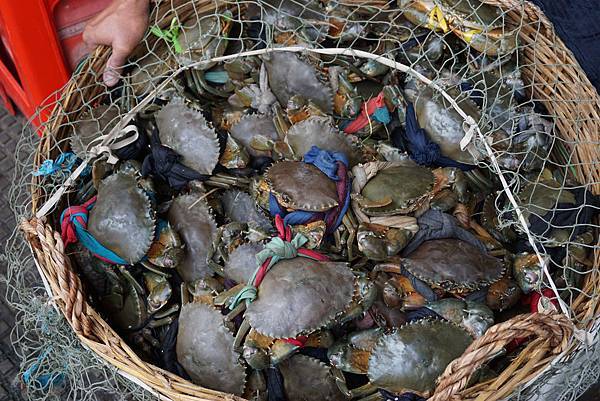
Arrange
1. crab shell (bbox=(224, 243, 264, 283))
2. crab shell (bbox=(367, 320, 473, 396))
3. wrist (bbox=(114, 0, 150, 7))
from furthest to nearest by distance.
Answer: wrist (bbox=(114, 0, 150, 7)), crab shell (bbox=(224, 243, 264, 283)), crab shell (bbox=(367, 320, 473, 396))

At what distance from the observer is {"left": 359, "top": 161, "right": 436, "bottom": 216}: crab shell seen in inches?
74.8

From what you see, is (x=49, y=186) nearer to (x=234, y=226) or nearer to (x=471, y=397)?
(x=234, y=226)

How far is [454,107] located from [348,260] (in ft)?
1.99

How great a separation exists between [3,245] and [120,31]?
122cm

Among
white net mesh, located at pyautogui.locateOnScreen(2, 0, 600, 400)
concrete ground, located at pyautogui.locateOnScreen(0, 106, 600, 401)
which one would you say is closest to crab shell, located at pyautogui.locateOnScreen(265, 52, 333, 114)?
white net mesh, located at pyautogui.locateOnScreen(2, 0, 600, 400)

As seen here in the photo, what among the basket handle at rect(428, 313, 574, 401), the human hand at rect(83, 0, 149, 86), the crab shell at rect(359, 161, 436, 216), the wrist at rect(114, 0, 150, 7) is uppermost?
the wrist at rect(114, 0, 150, 7)

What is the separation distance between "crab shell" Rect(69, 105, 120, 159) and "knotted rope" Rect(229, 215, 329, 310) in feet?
2.41

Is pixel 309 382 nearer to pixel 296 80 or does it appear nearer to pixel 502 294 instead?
pixel 502 294

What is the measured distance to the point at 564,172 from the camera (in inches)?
84.0

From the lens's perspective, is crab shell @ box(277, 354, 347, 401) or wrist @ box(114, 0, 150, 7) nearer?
crab shell @ box(277, 354, 347, 401)

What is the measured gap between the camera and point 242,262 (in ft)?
6.31

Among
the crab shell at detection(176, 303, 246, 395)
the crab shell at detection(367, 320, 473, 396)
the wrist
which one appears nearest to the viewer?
the crab shell at detection(367, 320, 473, 396)

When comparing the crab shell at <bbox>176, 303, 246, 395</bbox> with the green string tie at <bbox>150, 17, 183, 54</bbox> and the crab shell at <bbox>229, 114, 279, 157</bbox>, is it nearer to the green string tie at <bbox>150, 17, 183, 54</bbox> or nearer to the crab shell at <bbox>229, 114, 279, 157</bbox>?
the crab shell at <bbox>229, 114, 279, 157</bbox>

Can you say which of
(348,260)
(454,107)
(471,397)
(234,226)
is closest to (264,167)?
(234,226)
